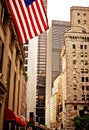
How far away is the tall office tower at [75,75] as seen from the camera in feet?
318

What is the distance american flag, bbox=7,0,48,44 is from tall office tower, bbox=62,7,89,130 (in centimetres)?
8123

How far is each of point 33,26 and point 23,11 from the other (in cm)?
105

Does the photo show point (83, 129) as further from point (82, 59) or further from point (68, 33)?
point (68, 33)

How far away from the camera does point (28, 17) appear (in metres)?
16.8

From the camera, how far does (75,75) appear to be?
3952 inches

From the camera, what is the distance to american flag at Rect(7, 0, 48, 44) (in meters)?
16.3

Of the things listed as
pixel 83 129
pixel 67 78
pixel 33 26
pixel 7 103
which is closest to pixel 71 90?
pixel 67 78

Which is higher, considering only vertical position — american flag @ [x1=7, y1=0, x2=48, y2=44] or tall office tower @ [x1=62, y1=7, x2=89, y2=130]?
tall office tower @ [x1=62, y1=7, x2=89, y2=130]

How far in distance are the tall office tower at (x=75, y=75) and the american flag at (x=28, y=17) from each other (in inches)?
3198

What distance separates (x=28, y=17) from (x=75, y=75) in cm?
8460

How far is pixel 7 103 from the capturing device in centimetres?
2617

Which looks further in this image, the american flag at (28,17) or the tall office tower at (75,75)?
the tall office tower at (75,75)

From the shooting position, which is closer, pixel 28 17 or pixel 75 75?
pixel 28 17

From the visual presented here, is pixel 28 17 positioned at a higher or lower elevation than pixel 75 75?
lower
